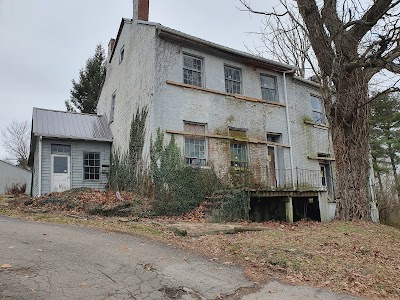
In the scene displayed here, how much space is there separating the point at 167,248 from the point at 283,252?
2.31 m

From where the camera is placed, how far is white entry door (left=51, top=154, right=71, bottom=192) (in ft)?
53.1

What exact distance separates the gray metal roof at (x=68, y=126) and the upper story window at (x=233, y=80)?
6.80m

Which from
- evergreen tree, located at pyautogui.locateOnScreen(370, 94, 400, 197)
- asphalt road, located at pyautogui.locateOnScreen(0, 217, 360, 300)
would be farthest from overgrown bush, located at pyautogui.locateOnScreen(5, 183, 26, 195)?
evergreen tree, located at pyautogui.locateOnScreen(370, 94, 400, 197)

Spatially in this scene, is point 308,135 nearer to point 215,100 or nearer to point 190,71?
point 215,100

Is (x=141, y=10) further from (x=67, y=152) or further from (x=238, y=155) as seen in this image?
(x=238, y=155)

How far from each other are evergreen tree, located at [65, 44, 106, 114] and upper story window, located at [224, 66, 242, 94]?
1904 cm

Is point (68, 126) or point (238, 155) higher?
point (68, 126)

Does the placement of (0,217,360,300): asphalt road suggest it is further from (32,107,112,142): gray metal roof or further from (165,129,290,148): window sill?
(32,107,112,142): gray metal roof

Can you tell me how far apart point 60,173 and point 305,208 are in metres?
12.0

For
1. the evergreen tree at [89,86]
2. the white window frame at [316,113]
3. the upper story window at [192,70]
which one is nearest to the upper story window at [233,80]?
the upper story window at [192,70]

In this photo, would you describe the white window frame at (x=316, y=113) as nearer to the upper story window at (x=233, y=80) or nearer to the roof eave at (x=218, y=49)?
the roof eave at (x=218, y=49)

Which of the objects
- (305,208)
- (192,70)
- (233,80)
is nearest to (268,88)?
(233,80)

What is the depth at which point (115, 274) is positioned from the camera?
497cm

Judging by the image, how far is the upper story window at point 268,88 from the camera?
16969mm
